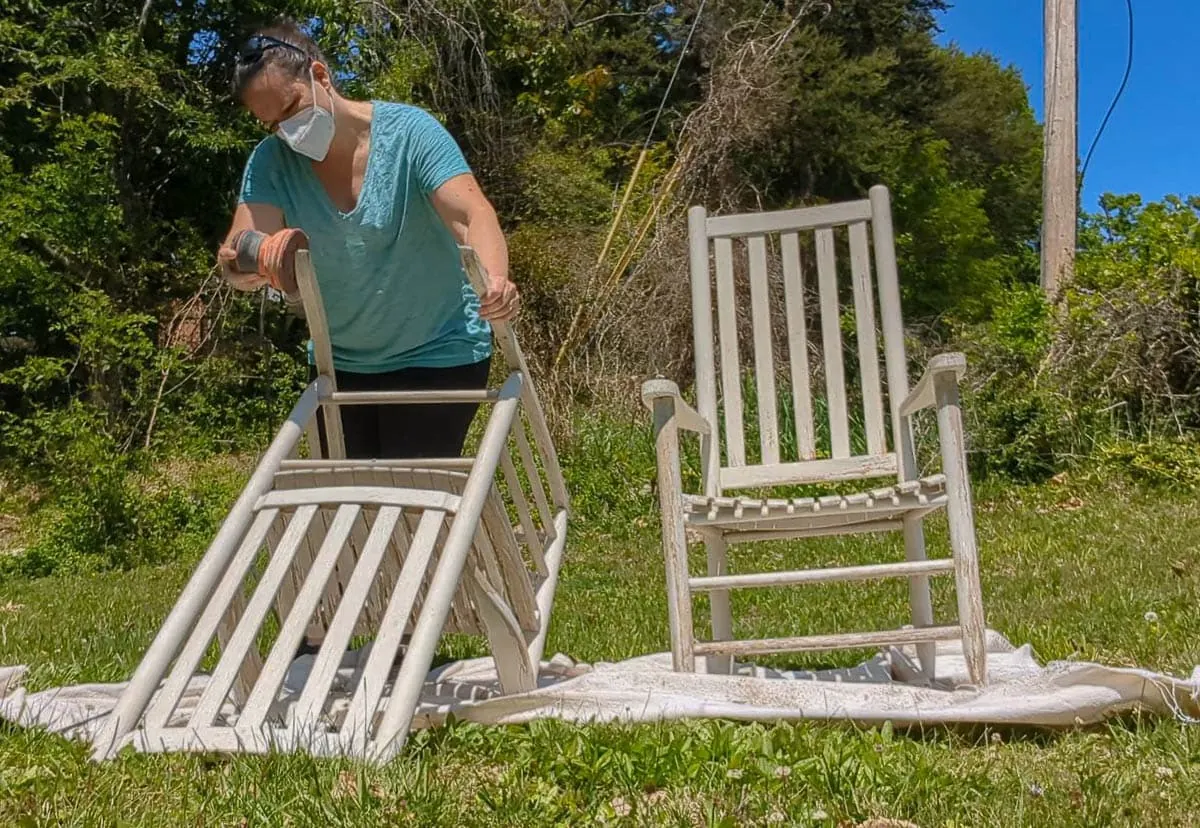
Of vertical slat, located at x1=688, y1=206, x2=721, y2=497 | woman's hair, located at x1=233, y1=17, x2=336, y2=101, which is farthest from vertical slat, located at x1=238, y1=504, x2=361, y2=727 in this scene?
vertical slat, located at x1=688, y1=206, x2=721, y2=497

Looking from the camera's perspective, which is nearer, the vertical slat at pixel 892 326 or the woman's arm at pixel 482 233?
the woman's arm at pixel 482 233

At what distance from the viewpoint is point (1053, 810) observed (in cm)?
150

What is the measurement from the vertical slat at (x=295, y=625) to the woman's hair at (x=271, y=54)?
3.15 feet

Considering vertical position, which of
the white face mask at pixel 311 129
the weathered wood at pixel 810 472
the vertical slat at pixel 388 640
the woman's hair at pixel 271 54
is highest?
the woman's hair at pixel 271 54

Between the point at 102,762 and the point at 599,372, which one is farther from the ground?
the point at 599,372

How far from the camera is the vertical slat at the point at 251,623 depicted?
1808 mm

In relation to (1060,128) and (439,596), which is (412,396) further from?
(1060,128)

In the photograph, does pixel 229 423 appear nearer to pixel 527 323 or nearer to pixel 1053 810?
pixel 527 323

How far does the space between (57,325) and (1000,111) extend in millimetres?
16062

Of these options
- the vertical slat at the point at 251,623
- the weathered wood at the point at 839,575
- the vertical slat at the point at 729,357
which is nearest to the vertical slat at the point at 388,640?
the vertical slat at the point at 251,623

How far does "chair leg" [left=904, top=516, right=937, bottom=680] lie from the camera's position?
8.54ft

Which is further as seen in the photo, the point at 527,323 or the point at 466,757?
the point at 527,323

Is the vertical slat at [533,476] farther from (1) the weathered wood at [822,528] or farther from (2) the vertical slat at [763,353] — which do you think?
(2) the vertical slat at [763,353]

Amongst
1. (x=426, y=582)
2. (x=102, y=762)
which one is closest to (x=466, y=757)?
(x=102, y=762)
